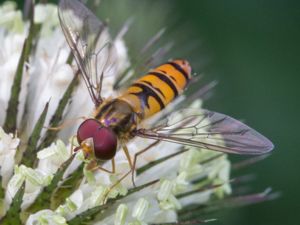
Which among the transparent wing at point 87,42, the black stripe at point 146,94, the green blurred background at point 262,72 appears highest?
the transparent wing at point 87,42

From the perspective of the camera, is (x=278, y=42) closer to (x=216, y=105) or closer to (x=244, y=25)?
(x=244, y=25)

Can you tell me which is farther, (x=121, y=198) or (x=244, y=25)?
(x=244, y=25)

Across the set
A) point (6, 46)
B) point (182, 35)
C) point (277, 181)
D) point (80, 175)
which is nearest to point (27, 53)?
point (6, 46)

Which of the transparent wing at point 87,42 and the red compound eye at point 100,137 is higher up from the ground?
the transparent wing at point 87,42

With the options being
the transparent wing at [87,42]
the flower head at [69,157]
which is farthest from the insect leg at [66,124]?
the transparent wing at [87,42]

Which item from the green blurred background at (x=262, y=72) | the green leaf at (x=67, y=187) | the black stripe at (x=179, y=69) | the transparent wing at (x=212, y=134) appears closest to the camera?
the transparent wing at (x=212, y=134)

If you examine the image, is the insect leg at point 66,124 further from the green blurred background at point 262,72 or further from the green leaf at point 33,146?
the green blurred background at point 262,72

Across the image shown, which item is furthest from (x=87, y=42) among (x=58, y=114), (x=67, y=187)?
(x=67, y=187)

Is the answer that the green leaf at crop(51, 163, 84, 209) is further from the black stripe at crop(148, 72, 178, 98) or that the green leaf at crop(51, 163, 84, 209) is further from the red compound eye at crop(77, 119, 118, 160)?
the black stripe at crop(148, 72, 178, 98)
